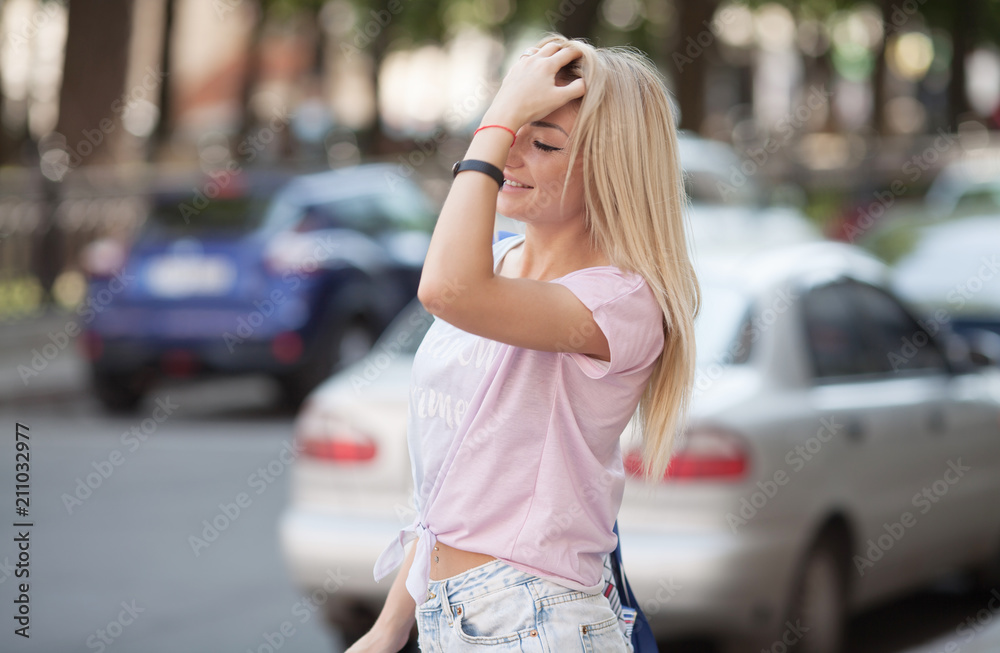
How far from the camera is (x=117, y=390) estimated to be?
34.2ft

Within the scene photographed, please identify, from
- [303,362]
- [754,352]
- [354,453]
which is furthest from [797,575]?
[303,362]

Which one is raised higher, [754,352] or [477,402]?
[477,402]

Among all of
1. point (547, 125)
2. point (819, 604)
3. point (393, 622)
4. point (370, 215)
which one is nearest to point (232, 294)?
point (370, 215)

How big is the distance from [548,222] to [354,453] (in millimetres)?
2678

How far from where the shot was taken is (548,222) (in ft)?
7.18

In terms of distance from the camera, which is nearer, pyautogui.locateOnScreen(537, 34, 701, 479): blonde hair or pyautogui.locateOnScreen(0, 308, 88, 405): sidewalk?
pyautogui.locateOnScreen(537, 34, 701, 479): blonde hair

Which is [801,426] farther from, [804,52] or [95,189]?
[804,52]

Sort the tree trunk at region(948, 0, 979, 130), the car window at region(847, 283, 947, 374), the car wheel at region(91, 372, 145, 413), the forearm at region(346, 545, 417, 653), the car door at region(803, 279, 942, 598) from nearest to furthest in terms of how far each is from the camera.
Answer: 1. the forearm at region(346, 545, 417, 653)
2. the car door at region(803, 279, 942, 598)
3. the car window at region(847, 283, 947, 374)
4. the car wheel at region(91, 372, 145, 413)
5. the tree trunk at region(948, 0, 979, 130)

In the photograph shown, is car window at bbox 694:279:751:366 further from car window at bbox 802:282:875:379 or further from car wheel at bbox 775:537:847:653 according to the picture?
car wheel at bbox 775:537:847:653

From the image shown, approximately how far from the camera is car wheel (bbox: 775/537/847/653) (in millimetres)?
4469

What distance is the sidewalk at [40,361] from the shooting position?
11042 millimetres

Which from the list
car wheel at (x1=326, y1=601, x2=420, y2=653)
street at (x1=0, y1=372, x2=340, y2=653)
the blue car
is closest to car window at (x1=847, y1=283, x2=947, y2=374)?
car wheel at (x1=326, y1=601, x2=420, y2=653)

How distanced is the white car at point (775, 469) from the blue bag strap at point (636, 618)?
1.77 m

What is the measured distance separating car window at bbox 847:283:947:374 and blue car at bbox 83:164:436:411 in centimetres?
557
